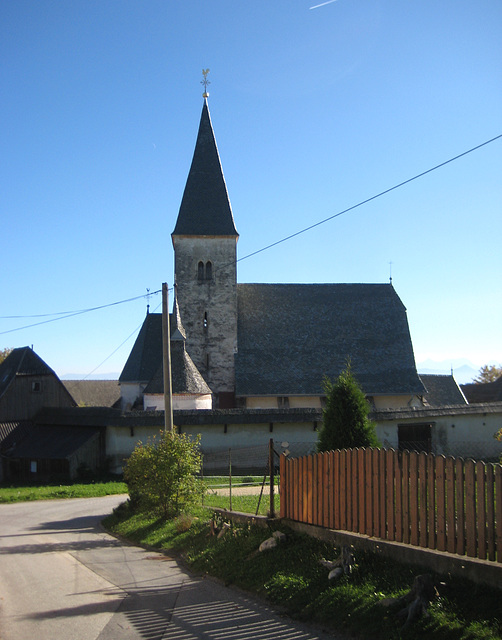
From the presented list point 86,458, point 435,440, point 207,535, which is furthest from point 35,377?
point 207,535

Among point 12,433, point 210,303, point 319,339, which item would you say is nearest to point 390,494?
point 12,433

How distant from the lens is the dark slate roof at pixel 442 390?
45.4 metres

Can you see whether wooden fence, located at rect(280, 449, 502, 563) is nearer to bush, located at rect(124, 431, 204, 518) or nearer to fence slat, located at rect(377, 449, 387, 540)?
fence slat, located at rect(377, 449, 387, 540)

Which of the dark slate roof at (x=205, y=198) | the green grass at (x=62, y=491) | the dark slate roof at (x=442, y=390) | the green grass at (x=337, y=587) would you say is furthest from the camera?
the dark slate roof at (x=442, y=390)

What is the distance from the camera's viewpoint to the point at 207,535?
39.3 feet

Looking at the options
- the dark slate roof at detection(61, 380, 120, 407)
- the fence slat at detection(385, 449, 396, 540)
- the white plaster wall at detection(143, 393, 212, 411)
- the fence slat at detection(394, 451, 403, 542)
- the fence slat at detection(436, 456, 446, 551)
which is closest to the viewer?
the fence slat at detection(436, 456, 446, 551)

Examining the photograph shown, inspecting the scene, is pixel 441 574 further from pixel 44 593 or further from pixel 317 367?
pixel 317 367

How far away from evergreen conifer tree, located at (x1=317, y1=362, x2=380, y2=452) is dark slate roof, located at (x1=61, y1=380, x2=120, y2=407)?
7168 centimetres

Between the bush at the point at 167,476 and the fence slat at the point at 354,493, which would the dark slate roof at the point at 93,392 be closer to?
the bush at the point at 167,476

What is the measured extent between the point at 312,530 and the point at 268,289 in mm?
32661

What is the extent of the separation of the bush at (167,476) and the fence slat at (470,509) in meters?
8.38

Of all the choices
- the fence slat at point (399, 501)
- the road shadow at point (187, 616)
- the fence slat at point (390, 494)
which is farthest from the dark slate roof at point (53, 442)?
the fence slat at point (399, 501)

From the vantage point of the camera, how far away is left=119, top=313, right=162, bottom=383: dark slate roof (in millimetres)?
37000

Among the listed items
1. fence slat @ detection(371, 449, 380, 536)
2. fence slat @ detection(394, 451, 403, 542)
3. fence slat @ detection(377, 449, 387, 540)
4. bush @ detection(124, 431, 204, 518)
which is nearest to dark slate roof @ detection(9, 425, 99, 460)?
bush @ detection(124, 431, 204, 518)
